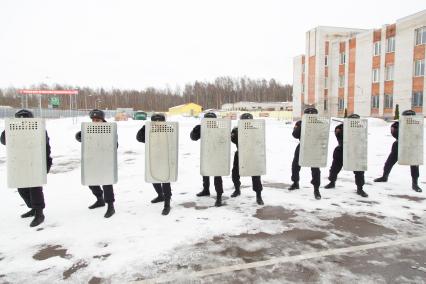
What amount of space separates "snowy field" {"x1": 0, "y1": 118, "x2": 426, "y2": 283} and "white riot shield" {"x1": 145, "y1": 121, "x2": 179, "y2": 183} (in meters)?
0.60

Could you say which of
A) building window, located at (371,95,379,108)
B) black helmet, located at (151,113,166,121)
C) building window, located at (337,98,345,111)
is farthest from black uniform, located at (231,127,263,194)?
building window, located at (337,98,345,111)

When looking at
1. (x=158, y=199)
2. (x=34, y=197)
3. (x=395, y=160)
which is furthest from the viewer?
(x=395, y=160)

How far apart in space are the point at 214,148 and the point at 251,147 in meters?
0.62

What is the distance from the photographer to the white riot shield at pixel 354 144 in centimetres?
596

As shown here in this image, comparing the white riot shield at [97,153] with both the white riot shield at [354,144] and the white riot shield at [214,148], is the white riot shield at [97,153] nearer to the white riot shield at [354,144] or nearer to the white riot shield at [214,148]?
the white riot shield at [214,148]

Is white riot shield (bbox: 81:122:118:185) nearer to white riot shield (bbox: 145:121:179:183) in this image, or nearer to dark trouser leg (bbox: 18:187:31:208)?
white riot shield (bbox: 145:121:179:183)

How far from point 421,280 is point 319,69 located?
131 ft

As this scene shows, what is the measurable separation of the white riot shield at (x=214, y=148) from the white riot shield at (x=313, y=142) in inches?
57.8

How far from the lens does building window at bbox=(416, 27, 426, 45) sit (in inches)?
1130

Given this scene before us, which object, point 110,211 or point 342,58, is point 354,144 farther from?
point 342,58

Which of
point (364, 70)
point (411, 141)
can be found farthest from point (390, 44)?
point (411, 141)

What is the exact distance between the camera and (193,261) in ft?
11.1

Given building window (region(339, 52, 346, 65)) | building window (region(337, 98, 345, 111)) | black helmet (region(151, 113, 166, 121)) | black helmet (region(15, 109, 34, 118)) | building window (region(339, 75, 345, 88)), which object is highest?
building window (region(339, 52, 346, 65))

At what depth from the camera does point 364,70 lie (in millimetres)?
35219
